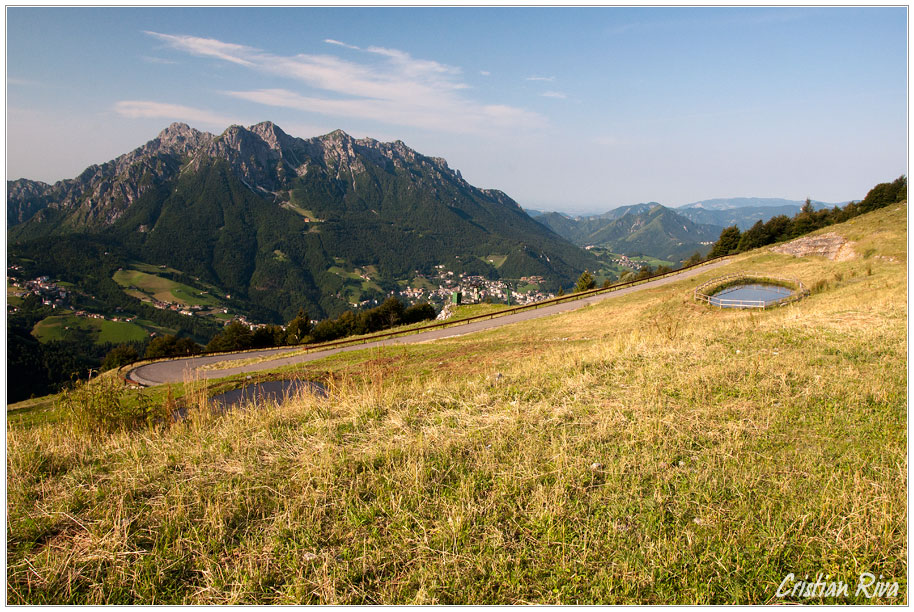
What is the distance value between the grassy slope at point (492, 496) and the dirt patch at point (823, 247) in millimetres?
34466

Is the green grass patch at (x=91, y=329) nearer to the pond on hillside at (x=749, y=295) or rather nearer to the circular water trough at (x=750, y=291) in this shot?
the circular water trough at (x=750, y=291)

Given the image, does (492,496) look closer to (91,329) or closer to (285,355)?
(285,355)

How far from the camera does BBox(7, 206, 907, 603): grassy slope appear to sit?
3.13 meters

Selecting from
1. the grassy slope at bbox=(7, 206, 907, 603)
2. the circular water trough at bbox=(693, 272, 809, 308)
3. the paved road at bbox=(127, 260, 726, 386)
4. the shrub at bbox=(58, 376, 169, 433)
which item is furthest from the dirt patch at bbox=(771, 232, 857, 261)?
the shrub at bbox=(58, 376, 169, 433)

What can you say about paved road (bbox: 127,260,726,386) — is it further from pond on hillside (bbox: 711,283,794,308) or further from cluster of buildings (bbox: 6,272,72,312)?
cluster of buildings (bbox: 6,272,72,312)

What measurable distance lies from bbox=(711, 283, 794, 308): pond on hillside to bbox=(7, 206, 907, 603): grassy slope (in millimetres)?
17378

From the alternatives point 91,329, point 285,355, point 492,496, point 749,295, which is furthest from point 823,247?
point 91,329

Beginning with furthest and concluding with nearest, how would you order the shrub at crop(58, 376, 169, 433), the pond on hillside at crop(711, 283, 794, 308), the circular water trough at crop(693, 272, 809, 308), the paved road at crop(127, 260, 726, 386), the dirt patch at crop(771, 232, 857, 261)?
1. the dirt patch at crop(771, 232, 857, 261)
2. the paved road at crop(127, 260, 726, 386)
3. the pond on hillside at crop(711, 283, 794, 308)
4. the circular water trough at crop(693, 272, 809, 308)
5. the shrub at crop(58, 376, 169, 433)

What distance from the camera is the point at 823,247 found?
3594cm

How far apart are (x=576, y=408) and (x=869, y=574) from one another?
3.36 metres

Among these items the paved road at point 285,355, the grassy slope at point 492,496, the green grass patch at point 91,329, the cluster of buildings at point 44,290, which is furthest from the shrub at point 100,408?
the cluster of buildings at point 44,290

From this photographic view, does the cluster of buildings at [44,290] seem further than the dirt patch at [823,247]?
Yes

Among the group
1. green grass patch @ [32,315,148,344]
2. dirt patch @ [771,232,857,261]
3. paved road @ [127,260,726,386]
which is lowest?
green grass patch @ [32,315,148,344]

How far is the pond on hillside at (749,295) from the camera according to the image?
22.5 metres
